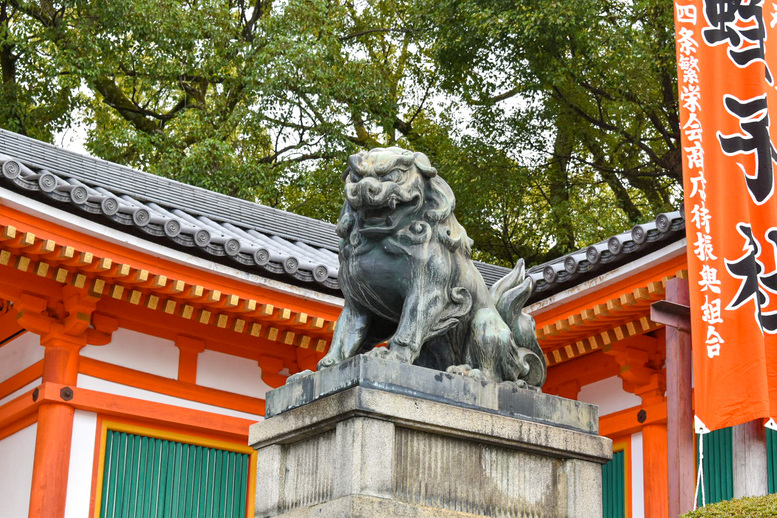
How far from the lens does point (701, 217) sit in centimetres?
848

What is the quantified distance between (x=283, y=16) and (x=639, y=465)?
1068cm

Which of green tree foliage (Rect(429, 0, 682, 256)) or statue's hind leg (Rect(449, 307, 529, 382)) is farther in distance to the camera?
green tree foliage (Rect(429, 0, 682, 256))

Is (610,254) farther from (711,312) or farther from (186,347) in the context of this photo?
(186,347)

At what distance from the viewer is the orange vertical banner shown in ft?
26.3

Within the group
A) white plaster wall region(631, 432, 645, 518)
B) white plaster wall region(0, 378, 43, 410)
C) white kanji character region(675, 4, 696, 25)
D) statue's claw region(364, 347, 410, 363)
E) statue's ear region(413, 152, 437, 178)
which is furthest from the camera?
white plaster wall region(631, 432, 645, 518)

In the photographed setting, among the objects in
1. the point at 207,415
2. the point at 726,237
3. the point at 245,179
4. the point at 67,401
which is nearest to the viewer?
the point at 726,237

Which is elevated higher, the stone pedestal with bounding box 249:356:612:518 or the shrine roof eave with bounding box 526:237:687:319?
the shrine roof eave with bounding box 526:237:687:319

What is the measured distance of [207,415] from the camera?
10438mm

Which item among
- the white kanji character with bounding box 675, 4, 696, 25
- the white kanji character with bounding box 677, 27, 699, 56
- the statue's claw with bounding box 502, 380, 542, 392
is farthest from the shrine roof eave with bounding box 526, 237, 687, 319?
the statue's claw with bounding box 502, 380, 542, 392

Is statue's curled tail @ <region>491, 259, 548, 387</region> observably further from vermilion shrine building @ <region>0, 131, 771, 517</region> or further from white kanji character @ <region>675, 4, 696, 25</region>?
white kanji character @ <region>675, 4, 696, 25</region>

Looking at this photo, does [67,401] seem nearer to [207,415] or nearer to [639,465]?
[207,415]

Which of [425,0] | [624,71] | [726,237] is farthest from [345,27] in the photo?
[726,237]

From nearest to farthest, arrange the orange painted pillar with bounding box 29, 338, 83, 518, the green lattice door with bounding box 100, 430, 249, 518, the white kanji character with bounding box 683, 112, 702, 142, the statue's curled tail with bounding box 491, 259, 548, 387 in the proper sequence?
the statue's curled tail with bounding box 491, 259, 548, 387, the white kanji character with bounding box 683, 112, 702, 142, the orange painted pillar with bounding box 29, 338, 83, 518, the green lattice door with bounding box 100, 430, 249, 518

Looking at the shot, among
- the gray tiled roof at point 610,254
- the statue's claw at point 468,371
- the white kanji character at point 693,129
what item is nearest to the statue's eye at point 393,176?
the statue's claw at point 468,371
